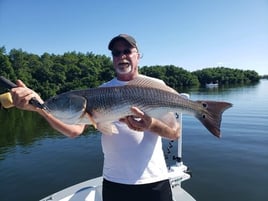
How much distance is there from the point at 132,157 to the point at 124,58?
0.92 meters

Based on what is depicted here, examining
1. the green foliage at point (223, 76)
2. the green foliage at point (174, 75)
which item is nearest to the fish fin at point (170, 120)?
the green foliage at point (174, 75)

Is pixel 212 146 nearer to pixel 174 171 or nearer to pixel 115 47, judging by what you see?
pixel 174 171

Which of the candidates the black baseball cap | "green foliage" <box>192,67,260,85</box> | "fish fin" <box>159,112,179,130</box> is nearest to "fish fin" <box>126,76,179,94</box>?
"fish fin" <box>159,112,179,130</box>

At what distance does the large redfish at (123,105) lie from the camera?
8.26ft

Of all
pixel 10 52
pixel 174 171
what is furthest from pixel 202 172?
pixel 10 52

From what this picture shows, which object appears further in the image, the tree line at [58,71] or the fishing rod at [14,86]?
the tree line at [58,71]

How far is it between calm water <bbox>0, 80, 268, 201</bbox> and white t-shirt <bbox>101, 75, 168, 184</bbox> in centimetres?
621

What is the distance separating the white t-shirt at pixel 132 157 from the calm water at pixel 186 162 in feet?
20.4

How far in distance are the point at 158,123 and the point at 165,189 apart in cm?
67

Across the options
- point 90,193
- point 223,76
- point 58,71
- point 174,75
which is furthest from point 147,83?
point 223,76

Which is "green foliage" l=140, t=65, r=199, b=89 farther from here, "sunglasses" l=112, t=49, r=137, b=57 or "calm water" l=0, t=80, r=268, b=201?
"sunglasses" l=112, t=49, r=137, b=57

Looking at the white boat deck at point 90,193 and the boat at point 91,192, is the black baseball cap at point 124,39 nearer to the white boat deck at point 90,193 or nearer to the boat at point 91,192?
the boat at point 91,192

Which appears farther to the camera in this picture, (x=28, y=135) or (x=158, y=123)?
(x=28, y=135)

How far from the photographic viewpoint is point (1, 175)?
1059 cm
